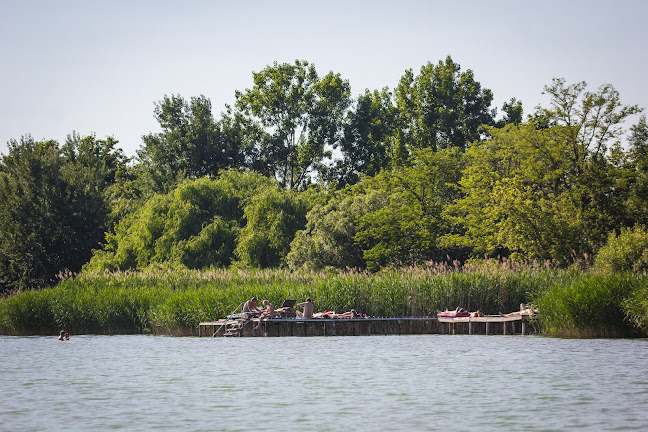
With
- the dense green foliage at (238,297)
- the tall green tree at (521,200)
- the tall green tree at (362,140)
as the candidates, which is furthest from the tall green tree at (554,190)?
the tall green tree at (362,140)

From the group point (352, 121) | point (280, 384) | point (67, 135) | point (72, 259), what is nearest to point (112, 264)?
point (72, 259)

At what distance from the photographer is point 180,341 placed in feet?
112

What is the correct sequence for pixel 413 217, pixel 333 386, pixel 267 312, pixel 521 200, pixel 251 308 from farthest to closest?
pixel 413 217
pixel 521 200
pixel 251 308
pixel 267 312
pixel 333 386

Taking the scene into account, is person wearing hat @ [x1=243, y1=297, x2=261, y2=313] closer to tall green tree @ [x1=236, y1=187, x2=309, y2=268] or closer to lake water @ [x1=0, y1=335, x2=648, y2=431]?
lake water @ [x1=0, y1=335, x2=648, y2=431]

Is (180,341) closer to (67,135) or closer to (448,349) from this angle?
(448,349)

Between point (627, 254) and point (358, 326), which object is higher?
point (627, 254)

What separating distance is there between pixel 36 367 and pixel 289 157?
53.8 metres

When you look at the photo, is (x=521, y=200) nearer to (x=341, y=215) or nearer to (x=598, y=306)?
(x=341, y=215)

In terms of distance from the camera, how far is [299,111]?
76312 millimetres

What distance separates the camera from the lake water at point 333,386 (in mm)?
15312

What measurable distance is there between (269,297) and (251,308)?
6.98 feet

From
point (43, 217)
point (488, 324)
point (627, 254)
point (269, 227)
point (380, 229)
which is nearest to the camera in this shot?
point (488, 324)

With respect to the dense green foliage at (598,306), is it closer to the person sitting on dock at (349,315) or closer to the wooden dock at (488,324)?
the wooden dock at (488,324)

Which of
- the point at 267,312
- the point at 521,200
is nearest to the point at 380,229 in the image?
the point at 521,200
